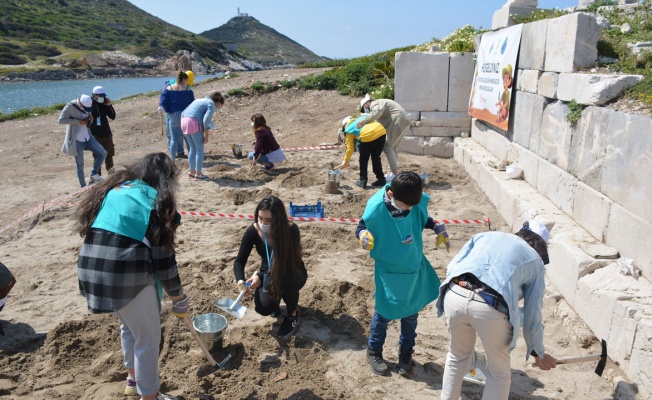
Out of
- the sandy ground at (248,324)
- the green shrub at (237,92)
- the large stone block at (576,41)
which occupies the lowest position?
the sandy ground at (248,324)

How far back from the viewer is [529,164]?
22.1 feet

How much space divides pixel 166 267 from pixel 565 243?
3.58 meters

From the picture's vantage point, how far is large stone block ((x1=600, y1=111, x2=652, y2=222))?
390 cm

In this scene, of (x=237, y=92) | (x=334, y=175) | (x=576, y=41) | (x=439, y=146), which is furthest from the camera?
(x=237, y=92)

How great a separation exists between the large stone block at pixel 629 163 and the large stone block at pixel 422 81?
5.94 metres

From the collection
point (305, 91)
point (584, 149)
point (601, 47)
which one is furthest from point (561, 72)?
point (305, 91)

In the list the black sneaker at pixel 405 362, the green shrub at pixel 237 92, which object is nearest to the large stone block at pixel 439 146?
the black sneaker at pixel 405 362

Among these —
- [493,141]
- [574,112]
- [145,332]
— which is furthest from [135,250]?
[493,141]

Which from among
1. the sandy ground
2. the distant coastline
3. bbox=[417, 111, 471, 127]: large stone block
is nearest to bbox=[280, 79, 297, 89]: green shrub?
bbox=[417, 111, 471, 127]: large stone block

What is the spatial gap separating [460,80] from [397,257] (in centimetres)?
772

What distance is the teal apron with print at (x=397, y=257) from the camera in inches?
135

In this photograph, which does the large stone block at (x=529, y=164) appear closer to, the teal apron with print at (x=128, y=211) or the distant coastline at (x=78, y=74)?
the teal apron with print at (x=128, y=211)

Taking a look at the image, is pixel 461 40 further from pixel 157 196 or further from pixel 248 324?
pixel 157 196

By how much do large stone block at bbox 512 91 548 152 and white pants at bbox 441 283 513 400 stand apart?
14.6ft
